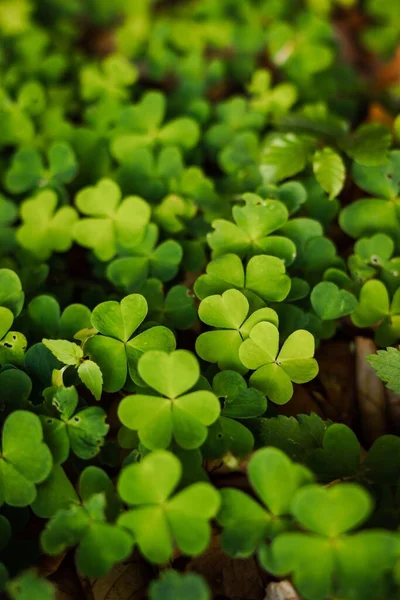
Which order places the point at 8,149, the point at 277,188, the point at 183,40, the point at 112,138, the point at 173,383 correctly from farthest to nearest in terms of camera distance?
the point at 183,40 → the point at 8,149 → the point at 112,138 → the point at 277,188 → the point at 173,383

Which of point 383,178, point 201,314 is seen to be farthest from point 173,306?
point 383,178

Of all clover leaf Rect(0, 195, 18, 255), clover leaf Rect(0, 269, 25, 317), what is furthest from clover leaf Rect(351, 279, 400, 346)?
clover leaf Rect(0, 195, 18, 255)

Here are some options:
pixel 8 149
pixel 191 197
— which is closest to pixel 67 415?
pixel 191 197

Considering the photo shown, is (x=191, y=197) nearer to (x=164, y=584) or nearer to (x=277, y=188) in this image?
(x=277, y=188)

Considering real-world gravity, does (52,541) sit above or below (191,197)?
below

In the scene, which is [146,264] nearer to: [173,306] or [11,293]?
[173,306]

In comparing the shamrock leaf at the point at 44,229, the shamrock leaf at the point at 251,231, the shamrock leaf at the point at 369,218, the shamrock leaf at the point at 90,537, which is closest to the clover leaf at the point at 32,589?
the shamrock leaf at the point at 90,537

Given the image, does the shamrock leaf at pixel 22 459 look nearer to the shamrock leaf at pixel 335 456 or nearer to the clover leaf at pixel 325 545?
the clover leaf at pixel 325 545
